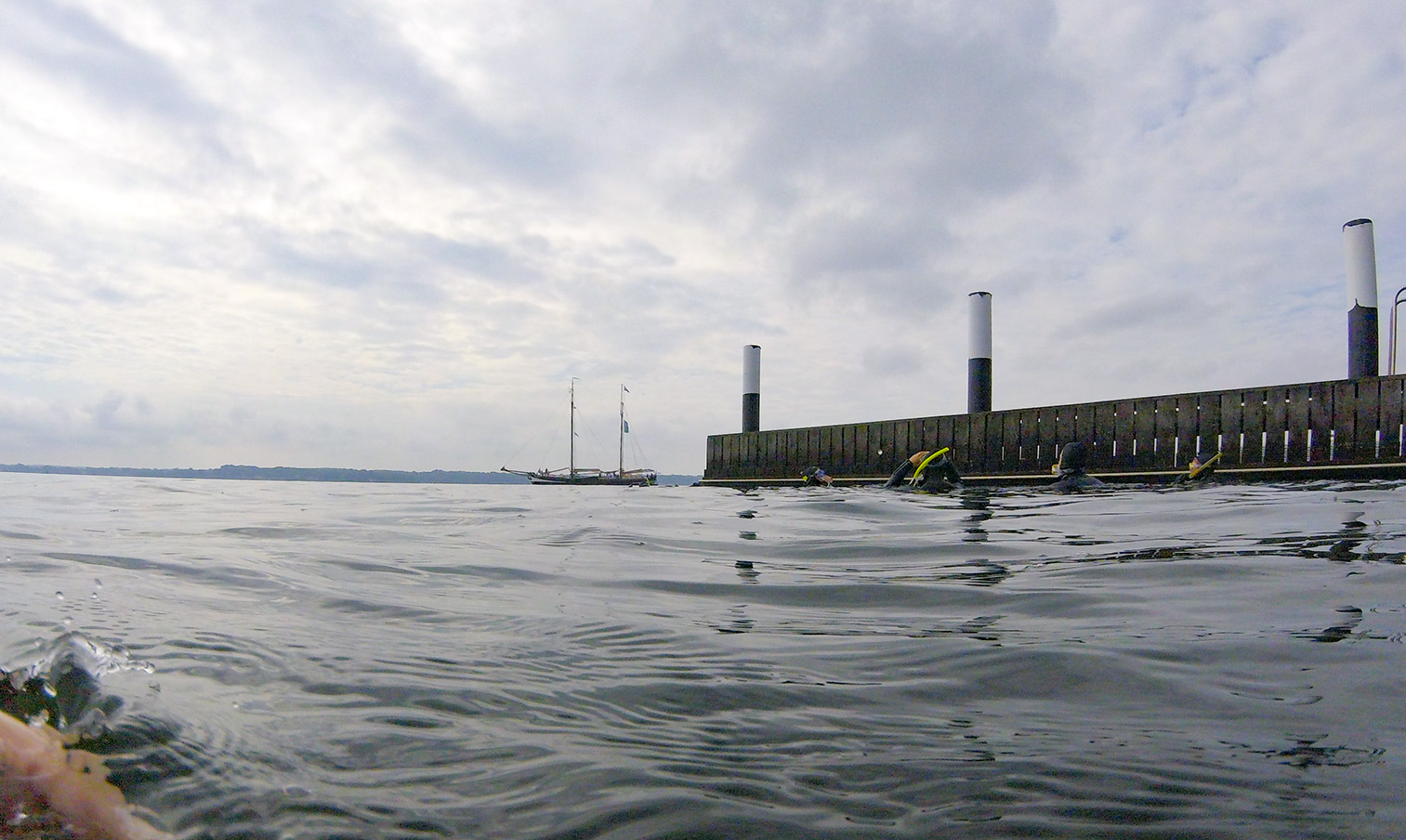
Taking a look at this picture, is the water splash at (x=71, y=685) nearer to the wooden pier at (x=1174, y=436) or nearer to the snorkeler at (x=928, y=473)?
the snorkeler at (x=928, y=473)

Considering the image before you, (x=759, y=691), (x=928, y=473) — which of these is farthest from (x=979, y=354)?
(x=759, y=691)

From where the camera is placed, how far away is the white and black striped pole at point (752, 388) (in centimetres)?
2350

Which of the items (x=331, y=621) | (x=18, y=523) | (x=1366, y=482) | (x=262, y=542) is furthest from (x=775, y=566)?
(x=1366, y=482)

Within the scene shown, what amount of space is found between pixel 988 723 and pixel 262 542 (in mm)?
6280

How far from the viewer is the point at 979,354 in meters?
17.5

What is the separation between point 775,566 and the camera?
499 centimetres

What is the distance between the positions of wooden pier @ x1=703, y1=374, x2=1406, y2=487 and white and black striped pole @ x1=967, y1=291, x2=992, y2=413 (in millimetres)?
402

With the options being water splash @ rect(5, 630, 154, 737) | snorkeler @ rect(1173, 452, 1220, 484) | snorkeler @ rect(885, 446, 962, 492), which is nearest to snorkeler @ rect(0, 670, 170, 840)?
water splash @ rect(5, 630, 154, 737)

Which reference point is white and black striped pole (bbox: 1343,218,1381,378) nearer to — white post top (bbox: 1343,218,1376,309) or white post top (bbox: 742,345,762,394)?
white post top (bbox: 1343,218,1376,309)

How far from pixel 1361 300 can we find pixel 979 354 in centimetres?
662

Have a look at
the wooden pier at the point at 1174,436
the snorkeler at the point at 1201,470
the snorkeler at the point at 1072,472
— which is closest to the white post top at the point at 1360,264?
the wooden pier at the point at 1174,436

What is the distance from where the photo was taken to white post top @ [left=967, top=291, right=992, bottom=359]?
56.3ft

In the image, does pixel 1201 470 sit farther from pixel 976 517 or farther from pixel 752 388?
pixel 752 388

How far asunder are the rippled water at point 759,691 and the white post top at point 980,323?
1249 centimetres
